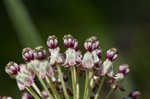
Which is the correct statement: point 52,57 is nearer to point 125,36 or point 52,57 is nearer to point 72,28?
point 72,28

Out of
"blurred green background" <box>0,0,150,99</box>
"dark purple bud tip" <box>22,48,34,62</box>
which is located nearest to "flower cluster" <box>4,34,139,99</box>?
"dark purple bud tip" <box>22,48,34,62</box>

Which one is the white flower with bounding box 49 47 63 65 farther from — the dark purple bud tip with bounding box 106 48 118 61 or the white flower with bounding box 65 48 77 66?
the dark purple bud tip with bounding box 106 48 118 61

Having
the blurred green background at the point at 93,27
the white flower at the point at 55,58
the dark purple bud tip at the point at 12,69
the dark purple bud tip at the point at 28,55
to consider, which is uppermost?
the dark purple bud tip at the point at 28,55

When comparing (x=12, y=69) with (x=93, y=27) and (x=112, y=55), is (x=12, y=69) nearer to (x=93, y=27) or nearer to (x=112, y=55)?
(x=112, y=55)

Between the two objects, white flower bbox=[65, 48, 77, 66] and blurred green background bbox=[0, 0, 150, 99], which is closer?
white flower bbox=[65, 48, 77, 66]

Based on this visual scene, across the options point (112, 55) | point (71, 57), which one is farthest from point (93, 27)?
point (71, 57)

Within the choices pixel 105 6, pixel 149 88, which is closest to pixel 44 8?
pixel 105 6

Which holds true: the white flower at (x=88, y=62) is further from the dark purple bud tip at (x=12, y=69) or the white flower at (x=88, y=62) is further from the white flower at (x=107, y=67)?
the dark purple bud tip at (x=12, y=69)

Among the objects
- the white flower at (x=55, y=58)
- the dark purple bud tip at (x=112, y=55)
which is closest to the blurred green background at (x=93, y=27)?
the dark purple bud tip at (x=112, y=55)
